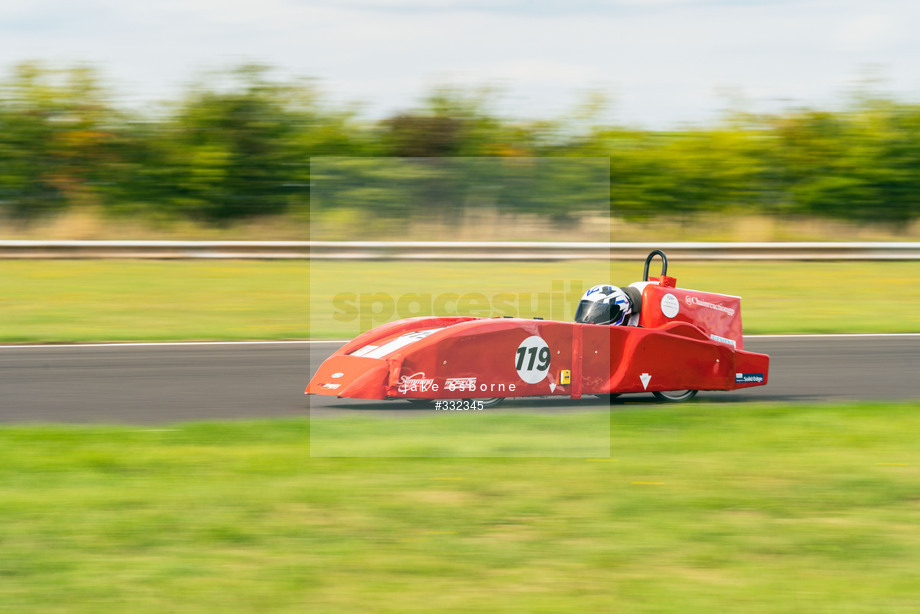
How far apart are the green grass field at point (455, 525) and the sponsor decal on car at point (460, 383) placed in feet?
1.98

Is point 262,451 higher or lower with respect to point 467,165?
lower

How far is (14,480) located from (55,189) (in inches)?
674

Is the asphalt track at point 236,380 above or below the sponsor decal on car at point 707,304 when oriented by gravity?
below

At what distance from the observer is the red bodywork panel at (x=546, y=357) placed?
7.13m

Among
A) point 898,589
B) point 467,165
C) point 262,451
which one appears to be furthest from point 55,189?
point 898,589

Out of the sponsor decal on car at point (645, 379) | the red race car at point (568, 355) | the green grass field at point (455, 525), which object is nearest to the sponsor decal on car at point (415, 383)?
the red race car at point (568, 355)

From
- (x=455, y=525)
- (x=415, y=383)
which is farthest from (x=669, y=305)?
(x=455, y=525)

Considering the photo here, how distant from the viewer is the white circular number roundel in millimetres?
7340

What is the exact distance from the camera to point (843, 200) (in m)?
22.8

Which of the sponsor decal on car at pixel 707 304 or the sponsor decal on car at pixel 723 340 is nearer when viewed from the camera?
the sponsor decal on car at pixel 707 304

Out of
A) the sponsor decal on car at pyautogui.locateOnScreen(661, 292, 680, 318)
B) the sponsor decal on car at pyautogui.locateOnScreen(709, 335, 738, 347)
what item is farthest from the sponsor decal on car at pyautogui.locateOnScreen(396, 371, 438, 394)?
the sponsor decal on car at pyautogui.locateOnScreen(709, 335, 738, 347)

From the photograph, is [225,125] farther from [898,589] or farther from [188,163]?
[898,589]

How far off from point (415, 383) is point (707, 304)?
107 inches

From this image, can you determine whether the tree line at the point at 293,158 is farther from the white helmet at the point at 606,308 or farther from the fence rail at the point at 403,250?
the white helmet at the point at 606,308
